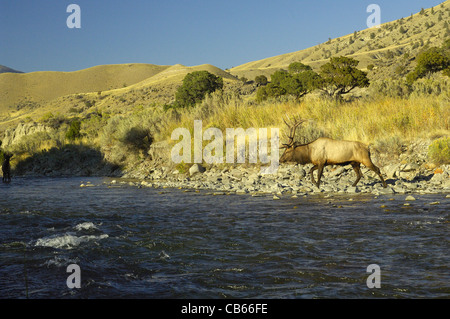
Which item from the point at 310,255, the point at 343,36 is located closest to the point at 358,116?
the point at 310,255

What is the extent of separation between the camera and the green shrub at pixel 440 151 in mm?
Answer: 13672

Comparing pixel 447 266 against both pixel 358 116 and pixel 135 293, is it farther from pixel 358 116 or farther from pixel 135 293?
pixel 358 116

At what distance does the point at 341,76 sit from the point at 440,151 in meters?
22.7

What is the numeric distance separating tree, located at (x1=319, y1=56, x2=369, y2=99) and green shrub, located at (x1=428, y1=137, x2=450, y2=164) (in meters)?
20.7

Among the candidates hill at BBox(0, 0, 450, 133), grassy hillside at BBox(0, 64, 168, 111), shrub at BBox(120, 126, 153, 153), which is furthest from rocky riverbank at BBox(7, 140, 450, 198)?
grassy hillside at BBox(0, 64, 168, 111)

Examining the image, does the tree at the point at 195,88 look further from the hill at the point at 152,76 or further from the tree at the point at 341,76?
the hill at the point at 152,76

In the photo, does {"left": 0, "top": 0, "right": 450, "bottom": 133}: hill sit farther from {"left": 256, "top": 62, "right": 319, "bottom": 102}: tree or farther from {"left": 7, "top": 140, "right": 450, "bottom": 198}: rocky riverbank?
{"left": 7, "top": 140, "right": 450, "bottom": 198}: rocky riverbank

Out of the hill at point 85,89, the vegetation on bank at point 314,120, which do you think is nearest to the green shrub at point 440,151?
the vegetation on bank at point 314,120

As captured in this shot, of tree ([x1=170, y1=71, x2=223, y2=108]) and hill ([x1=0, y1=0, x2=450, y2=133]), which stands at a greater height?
hill ([x1=0, y1=0, x2=450, y2=133])

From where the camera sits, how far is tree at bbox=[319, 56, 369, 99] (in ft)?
115

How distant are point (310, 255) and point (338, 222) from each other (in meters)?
2.50

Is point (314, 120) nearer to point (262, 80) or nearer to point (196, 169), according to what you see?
point (196, 169)

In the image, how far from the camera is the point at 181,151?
20203mm

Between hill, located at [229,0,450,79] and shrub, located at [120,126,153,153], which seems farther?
hill, located at [229,0,450,79]
